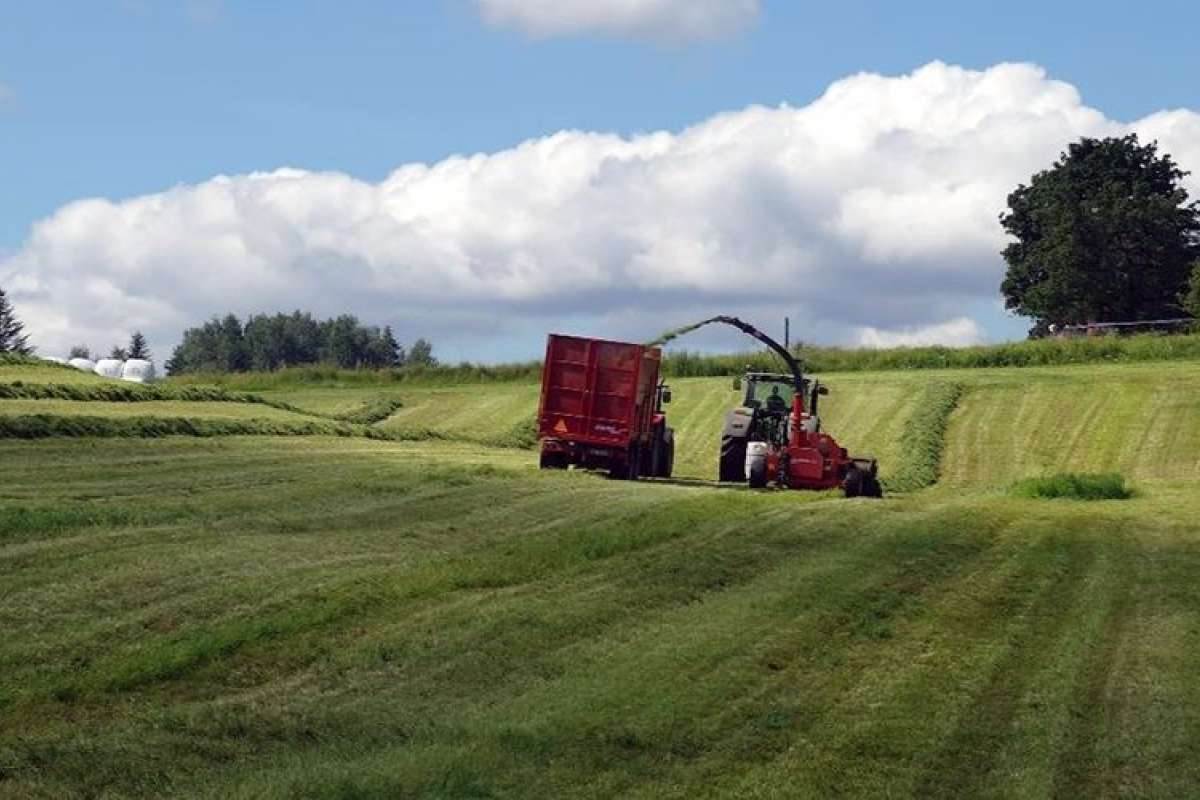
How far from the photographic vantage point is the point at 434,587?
14.8m

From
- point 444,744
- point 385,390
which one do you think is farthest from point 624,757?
point 385,390

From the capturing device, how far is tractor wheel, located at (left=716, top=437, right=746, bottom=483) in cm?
3425

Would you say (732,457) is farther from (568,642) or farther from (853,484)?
(568,642)

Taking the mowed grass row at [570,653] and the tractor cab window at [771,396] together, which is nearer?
the mowed grass row at [570,653]

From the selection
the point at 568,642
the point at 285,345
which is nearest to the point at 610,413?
the point at 568,642

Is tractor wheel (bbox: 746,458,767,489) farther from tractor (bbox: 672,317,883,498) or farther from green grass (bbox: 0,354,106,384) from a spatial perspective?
green grass (bbox: 0,354,106,384)

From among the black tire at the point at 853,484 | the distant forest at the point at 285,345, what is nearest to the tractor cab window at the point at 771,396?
the black tire at the point at 853,484

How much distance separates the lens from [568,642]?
1295cm

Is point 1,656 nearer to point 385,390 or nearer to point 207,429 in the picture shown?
point 207,429

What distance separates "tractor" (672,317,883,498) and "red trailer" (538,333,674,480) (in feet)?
5.99

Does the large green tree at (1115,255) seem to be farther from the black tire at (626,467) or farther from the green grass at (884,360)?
the black tire at (626,467)

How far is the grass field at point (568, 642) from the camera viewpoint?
380 inches

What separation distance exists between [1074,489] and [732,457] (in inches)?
270

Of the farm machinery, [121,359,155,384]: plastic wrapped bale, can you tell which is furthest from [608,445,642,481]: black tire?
[121,359,155,384]: plastic wrapped bale
